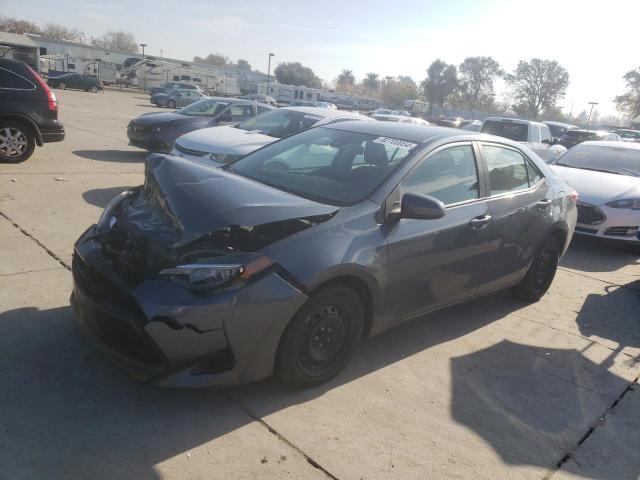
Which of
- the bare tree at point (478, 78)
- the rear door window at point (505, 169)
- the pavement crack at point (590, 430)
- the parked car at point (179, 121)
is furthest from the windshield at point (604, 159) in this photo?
the bare tree at point (478, 78)

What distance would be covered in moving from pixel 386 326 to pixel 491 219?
4.38 feet

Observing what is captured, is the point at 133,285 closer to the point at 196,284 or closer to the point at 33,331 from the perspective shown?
the point at 196,284

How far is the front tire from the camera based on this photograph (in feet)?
9.98

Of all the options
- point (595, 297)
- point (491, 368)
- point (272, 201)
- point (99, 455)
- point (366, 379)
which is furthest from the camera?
point (595, 297)

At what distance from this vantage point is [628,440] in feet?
10.8

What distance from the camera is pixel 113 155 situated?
11.7m

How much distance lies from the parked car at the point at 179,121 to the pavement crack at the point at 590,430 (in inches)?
350

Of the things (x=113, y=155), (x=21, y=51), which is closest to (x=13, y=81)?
(x=113, y=155)

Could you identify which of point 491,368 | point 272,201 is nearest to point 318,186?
point 272,201

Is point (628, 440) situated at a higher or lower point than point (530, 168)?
lower

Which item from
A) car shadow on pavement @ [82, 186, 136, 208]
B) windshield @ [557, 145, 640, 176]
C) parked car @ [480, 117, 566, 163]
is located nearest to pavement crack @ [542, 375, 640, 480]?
windshield @ [557, 145, 640, 176]

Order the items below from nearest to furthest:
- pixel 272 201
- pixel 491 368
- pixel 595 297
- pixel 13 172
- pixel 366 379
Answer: pixel 272 201, pixel 366 379, pixel 491 368, pixel 595 297, pixel 13 172

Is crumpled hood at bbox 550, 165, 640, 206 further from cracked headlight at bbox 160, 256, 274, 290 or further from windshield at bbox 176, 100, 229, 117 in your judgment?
windshield at bbox 176, 100, 229, 117

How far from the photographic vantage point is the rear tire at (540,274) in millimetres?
5129
